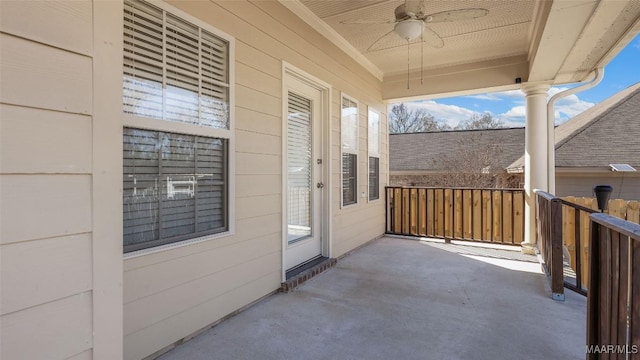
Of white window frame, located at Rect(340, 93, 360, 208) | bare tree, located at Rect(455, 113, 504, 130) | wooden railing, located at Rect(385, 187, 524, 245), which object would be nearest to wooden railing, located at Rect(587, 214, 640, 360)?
white window frame, located at Rect(340, 93, 360, 208)

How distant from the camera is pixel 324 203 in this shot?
4.16 metres

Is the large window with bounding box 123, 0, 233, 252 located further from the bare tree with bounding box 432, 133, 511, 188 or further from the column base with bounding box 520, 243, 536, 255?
the bare tree with bounding box 432, 133, 511, 188

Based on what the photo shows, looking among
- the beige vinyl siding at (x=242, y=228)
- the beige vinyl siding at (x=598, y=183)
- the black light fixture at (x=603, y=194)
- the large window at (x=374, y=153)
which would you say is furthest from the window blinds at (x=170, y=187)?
the beige vinyl siding at (x=598, y=183)

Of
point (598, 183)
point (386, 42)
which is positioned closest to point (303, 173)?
point (386, 42)

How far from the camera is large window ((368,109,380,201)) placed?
5559mm

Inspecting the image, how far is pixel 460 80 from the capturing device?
5.31 metres

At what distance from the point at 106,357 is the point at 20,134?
2.26 feet

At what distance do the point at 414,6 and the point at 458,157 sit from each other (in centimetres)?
918

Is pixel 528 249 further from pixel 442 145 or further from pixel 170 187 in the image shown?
pixel 442 145

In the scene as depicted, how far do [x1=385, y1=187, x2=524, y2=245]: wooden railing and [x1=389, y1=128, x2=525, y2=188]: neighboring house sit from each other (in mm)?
5398

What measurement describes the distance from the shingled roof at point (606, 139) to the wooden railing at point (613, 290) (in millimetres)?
7853

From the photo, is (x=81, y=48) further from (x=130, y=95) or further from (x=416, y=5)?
(x=416, y=5)

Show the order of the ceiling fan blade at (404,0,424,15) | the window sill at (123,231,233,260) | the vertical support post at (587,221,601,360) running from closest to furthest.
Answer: the vertical support post at (587,221,601,360) → the window sill at (123,231,233,260) → the ceiling fan blade at (404,0,424,15)

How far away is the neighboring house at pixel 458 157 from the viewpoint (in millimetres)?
10680
